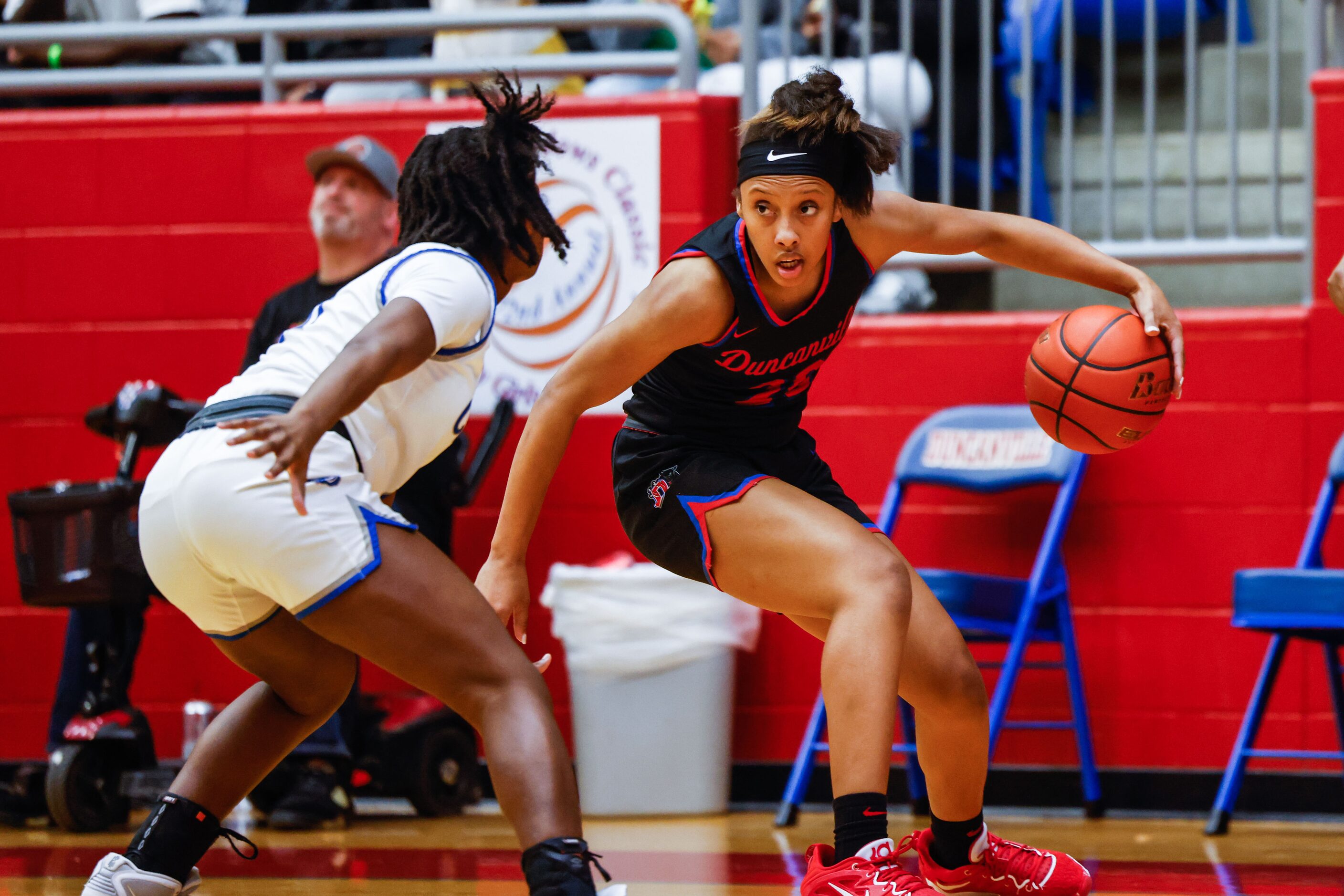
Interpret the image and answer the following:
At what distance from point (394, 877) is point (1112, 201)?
305 centimetres

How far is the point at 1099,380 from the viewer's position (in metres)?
3.00

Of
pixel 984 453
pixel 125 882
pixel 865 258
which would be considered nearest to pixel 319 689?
pixel 125 882

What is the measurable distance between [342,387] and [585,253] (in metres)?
2.85

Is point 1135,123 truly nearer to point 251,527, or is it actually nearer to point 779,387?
point 779,387

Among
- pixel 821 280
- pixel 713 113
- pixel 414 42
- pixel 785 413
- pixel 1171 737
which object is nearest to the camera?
pixel 821 280

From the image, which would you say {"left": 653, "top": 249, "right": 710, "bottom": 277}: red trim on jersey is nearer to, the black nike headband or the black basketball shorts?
the black nike headband

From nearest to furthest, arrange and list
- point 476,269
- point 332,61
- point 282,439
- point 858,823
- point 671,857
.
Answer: point 282,439 < point 858,823 < point 476,269 < point 671,857 < point 332,61

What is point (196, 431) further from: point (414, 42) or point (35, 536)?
point (414, 42)

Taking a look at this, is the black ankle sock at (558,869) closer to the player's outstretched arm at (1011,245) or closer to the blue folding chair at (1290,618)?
the player's outstretched arm at (1011,245)

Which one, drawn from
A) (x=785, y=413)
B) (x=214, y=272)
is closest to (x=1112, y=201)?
(x=785, y=413)

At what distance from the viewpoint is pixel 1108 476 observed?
484 centimetres

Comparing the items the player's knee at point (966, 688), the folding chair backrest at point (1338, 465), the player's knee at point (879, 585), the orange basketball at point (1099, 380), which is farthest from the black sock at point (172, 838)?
the folding chair backrest at point (1338, 465)

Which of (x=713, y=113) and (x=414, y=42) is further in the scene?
(x=414, y=42)

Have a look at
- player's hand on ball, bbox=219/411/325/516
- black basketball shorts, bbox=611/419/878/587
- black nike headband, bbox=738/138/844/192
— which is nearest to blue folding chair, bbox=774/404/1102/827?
black basketball shorts, bbox=611/419/878/587
